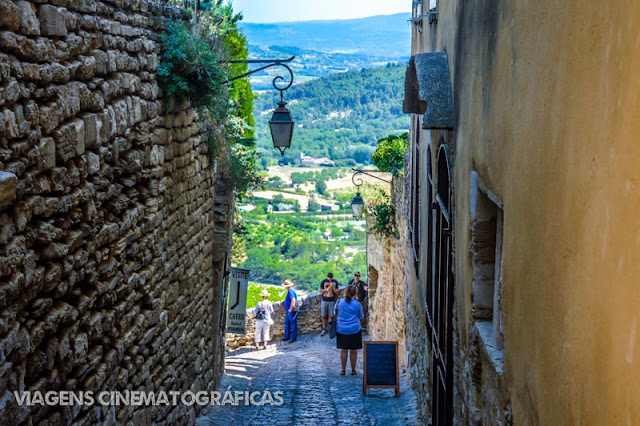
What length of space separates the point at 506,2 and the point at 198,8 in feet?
14.3

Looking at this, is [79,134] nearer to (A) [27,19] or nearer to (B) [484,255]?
(A) [27,19]

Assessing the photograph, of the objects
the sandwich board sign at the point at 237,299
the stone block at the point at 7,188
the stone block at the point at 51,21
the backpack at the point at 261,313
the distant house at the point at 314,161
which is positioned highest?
the distant house at the point at 314,161

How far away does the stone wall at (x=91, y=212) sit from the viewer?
3641 millimetres

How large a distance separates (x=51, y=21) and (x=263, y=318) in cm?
1185

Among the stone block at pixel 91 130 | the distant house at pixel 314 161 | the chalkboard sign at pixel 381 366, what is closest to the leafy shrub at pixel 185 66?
the stone block at pixel 91 130

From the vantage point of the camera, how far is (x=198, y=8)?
24.3ft

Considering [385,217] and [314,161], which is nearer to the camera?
[385,217]

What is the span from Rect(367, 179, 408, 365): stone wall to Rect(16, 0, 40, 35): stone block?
8487mm

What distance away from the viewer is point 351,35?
244ft

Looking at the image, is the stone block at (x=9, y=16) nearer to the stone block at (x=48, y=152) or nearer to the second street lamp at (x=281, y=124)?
the stone block at (x=48, y=152)

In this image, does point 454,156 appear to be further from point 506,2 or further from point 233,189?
point 233,189

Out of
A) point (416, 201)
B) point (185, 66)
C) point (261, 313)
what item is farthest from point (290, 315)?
point (185, 66)

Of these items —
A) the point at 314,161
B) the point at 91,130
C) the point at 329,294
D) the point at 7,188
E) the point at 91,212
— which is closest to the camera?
the point at 7,188

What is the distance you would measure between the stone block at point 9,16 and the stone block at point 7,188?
622mm
